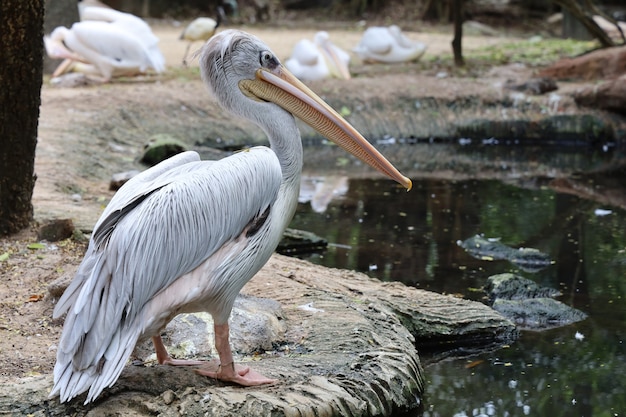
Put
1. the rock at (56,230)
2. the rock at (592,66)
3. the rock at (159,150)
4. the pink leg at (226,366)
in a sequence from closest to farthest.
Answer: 1. the pink leg at (226,366)
2. the rock at (56,230)
3. the rock at (159,150)
4. the rock at (592,66)

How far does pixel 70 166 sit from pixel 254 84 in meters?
4.38

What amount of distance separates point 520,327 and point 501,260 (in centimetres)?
136

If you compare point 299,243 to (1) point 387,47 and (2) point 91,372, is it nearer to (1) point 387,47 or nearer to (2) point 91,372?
(2) point 91,372

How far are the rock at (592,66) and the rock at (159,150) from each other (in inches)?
213

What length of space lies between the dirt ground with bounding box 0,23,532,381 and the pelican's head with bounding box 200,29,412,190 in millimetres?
1313

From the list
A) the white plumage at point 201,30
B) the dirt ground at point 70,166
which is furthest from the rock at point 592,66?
the white plumage at point 201,30

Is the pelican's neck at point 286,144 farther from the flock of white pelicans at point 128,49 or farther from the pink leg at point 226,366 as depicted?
the flock of white pelicans at point 128,49

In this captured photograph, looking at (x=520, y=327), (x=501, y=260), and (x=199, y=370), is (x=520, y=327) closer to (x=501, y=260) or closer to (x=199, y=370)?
(x=501, y=260)

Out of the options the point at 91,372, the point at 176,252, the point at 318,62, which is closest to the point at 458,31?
the point at 318,62

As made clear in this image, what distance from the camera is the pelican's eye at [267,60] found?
12.5 ft

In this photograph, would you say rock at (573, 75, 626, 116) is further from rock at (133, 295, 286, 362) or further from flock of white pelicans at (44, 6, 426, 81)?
rock at (133, 295, 286, 362)

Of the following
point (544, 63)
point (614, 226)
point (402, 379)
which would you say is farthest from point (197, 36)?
point (402, 379)

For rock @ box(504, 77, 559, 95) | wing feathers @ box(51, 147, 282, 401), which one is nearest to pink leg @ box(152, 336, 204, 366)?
wing feathers @ box(51, 147, 282, 401)

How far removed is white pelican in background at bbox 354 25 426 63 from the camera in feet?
43.1
